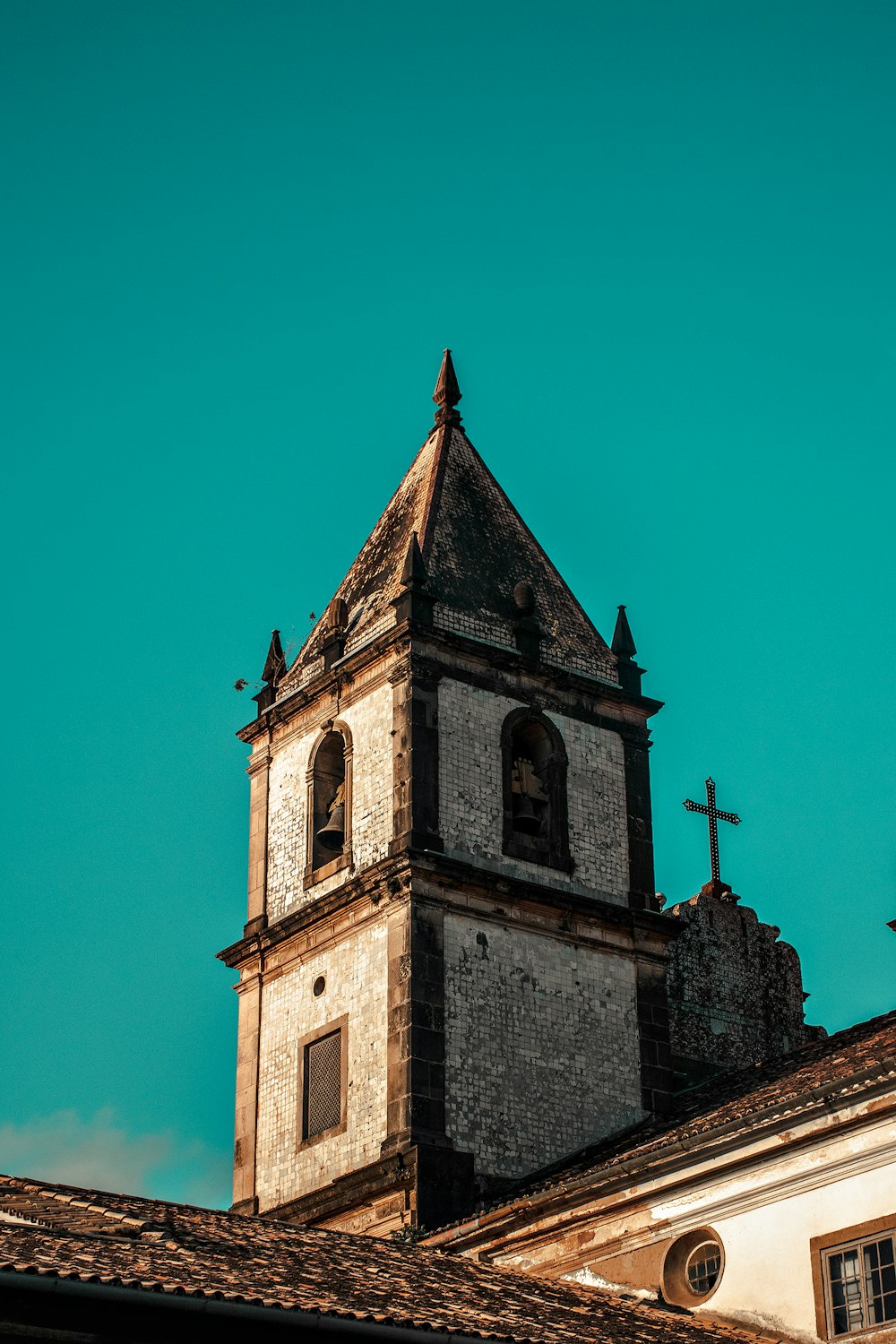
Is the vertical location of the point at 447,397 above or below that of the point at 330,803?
above

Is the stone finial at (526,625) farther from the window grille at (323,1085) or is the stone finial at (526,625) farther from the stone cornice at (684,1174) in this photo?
the stone cornice at (684,1174)

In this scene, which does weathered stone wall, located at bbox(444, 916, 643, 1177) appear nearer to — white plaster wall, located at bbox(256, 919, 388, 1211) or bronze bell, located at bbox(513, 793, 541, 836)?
white plaster wall, located at bbox(256, 919, 388, 1211)

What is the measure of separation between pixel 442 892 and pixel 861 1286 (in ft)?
31.6

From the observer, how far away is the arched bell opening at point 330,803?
31234 mm

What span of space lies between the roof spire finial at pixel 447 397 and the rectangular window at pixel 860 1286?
17.4 metres

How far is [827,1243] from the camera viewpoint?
71.0 feet

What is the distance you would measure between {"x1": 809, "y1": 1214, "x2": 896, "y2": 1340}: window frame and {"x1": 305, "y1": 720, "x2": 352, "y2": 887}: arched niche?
10699 millimetres

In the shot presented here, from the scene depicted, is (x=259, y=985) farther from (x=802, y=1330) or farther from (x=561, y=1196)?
(x=802, y=1330)

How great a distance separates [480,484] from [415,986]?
940 cm

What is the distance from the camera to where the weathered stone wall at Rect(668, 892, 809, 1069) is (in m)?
33.3

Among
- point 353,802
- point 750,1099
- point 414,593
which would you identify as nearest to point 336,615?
point 414,593

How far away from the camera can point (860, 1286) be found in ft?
69.6

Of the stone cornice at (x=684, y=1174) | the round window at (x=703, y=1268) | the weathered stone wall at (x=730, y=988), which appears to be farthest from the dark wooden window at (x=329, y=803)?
the round window at (x=703, y=1268)

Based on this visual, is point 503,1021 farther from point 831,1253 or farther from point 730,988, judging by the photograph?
point 831,1253
